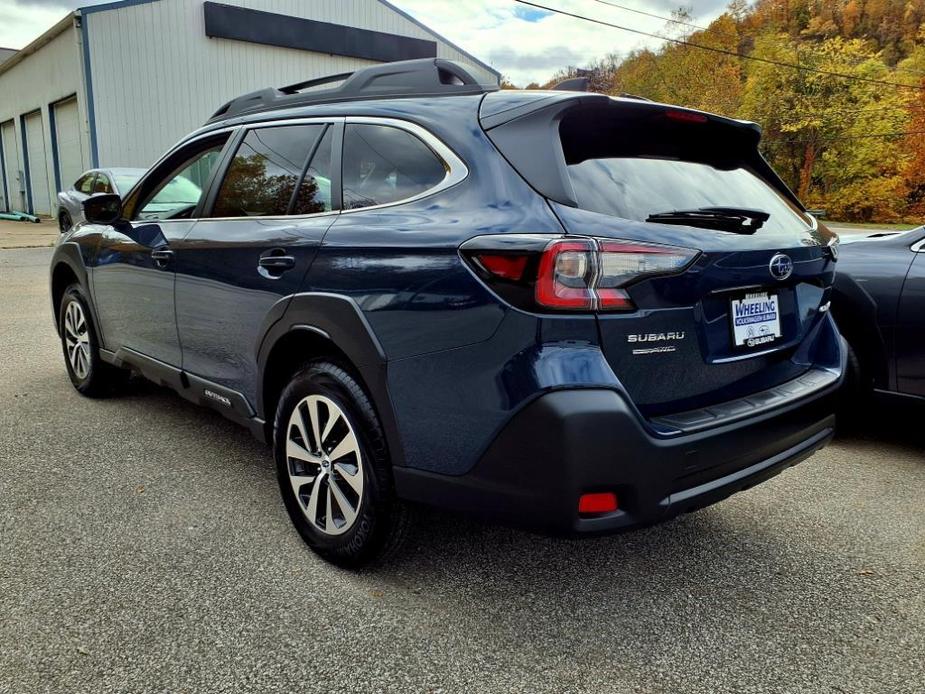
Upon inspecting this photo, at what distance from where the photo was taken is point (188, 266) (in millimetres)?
3361

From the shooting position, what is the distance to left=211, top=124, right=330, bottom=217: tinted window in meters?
2.96

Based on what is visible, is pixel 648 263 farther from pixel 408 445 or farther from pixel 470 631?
pixel 470 631

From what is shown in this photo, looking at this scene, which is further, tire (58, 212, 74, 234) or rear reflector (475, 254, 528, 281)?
tire (58, 212, 74, 234)

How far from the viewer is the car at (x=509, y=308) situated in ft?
6.59

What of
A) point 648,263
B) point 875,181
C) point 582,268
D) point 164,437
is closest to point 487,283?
point 582,268

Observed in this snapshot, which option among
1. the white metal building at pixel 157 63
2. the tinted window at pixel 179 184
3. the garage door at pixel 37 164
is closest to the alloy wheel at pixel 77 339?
the tinted window at pixel 179 184

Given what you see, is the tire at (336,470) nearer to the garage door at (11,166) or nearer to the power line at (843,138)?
the garage door at (11,166)

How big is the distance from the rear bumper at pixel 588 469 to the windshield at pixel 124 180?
13.0 m

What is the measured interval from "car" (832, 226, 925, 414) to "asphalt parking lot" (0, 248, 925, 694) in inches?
21.3

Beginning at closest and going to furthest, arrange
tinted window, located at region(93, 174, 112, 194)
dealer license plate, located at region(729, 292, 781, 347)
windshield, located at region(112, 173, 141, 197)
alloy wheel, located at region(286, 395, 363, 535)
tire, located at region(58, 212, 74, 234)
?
dealer license plate, located at region(729, 292, 781, 347), alloy wheel, located at region(286, 395, 363, 535), windshield, located at region(112, 173, 141, 197), tinted window, located at region(93, 174, 112, 194), tire, located at region(58, 212, 74, 234)

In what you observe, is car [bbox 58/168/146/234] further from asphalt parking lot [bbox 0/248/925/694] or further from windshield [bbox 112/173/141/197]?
asphalt parking lot [bbox 0/248/925/694]

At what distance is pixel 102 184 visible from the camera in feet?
45.7

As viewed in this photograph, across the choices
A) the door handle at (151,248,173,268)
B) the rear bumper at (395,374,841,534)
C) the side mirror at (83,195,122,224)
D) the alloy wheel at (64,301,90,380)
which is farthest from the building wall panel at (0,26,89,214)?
the rear bumper at (395,374,841,534)

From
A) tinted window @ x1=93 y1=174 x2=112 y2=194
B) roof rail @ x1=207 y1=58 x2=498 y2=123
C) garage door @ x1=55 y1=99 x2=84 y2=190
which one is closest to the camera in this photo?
roof rail @ x1=207 y1=58 x2=498 y2=123
